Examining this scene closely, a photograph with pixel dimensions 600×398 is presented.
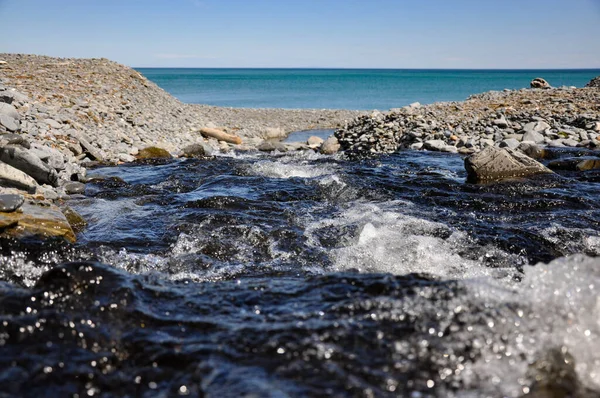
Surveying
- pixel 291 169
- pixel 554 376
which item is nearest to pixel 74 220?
pixel 291 169

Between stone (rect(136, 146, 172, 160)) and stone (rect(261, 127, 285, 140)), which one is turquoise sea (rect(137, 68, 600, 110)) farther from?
stone (rect(136, 146, 172, 160))

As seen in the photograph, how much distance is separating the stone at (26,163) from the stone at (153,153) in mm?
5633

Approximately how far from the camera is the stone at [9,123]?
397 inches

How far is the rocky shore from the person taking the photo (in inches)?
391

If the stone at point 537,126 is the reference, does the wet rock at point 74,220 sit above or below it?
below

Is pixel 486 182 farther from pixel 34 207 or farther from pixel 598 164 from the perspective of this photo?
pixel 34 207

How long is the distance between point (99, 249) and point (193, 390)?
152 inches

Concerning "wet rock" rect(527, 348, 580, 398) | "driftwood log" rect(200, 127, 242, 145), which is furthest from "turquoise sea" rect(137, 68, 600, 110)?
"wet rock" rect(527, 348, 580, 398)

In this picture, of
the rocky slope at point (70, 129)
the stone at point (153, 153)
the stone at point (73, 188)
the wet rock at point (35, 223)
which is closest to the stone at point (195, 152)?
the rocky slope at point (70, 129)

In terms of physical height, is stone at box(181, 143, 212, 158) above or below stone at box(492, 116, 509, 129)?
below

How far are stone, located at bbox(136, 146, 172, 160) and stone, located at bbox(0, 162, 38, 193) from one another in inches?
265

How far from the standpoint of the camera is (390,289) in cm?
384

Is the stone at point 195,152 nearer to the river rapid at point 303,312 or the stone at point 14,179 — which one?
the stone at point 14,179

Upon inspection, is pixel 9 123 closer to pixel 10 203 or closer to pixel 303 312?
pixel 10 203
